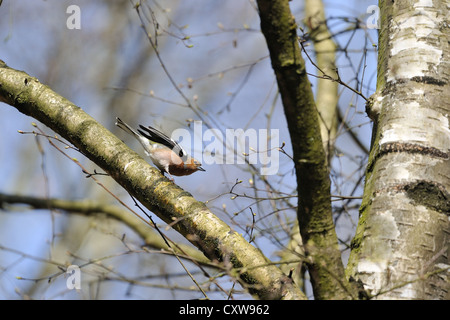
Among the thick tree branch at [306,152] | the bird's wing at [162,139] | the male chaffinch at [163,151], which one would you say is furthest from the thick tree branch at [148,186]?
the bird's wing at [162,139]

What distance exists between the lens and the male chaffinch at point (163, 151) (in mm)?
3396

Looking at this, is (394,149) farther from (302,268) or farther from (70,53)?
(70,53)

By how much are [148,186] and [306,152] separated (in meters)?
1.05

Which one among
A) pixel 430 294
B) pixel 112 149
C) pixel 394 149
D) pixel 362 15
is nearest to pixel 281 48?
pixel 394 149

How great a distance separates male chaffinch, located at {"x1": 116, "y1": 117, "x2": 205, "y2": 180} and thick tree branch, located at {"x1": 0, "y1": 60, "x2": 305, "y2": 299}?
747 mm

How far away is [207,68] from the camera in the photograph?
9.62 m

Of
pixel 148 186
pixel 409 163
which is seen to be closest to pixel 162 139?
pixel 148 186

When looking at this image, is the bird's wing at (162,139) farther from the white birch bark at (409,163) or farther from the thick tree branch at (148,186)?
the white birch bark at (409,163)

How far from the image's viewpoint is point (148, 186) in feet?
7.85

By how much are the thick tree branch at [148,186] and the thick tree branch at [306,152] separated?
29cm

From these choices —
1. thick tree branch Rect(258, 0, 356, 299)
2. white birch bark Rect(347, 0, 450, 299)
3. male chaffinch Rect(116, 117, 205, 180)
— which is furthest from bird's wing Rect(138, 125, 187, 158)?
thick tree branch Rect(258, 0, 356, 299)

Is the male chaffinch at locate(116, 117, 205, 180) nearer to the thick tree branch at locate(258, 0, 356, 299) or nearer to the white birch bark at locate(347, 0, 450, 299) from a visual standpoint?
the white birch bark at locate(347, 0, 450, 299)
